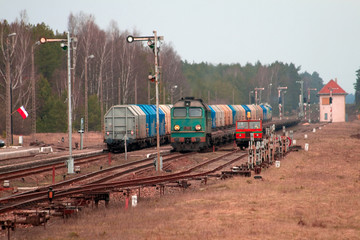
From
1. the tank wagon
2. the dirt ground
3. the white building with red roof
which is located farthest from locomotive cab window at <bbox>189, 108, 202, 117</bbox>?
the white building with red roof

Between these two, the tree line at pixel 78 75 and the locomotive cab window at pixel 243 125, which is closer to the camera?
the locomotive cab window at pixel 243 125

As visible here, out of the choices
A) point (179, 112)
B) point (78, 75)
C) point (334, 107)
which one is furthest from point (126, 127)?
point (334, 107)

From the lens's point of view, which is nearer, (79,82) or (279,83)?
(79,82)

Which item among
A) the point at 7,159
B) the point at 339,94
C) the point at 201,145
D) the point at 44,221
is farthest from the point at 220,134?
the point at 339,94

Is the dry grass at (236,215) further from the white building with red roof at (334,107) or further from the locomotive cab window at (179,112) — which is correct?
the white building with red roof at (334,107)

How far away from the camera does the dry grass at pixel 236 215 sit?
1378 cm

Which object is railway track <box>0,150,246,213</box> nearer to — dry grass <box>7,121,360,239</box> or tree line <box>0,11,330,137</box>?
dry grass <box>7,121,360,239</box>

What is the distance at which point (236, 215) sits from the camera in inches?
634

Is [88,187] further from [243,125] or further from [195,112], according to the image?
[243,125]

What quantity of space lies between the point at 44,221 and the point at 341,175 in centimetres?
1691

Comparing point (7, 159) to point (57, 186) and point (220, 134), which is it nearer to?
point (57, 186)

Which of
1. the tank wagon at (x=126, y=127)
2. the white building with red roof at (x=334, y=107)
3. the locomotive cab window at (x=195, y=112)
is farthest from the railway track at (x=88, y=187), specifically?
the white building with red roof at (x=334, y=107)

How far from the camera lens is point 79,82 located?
3455 inches

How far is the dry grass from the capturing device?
13.8 m
